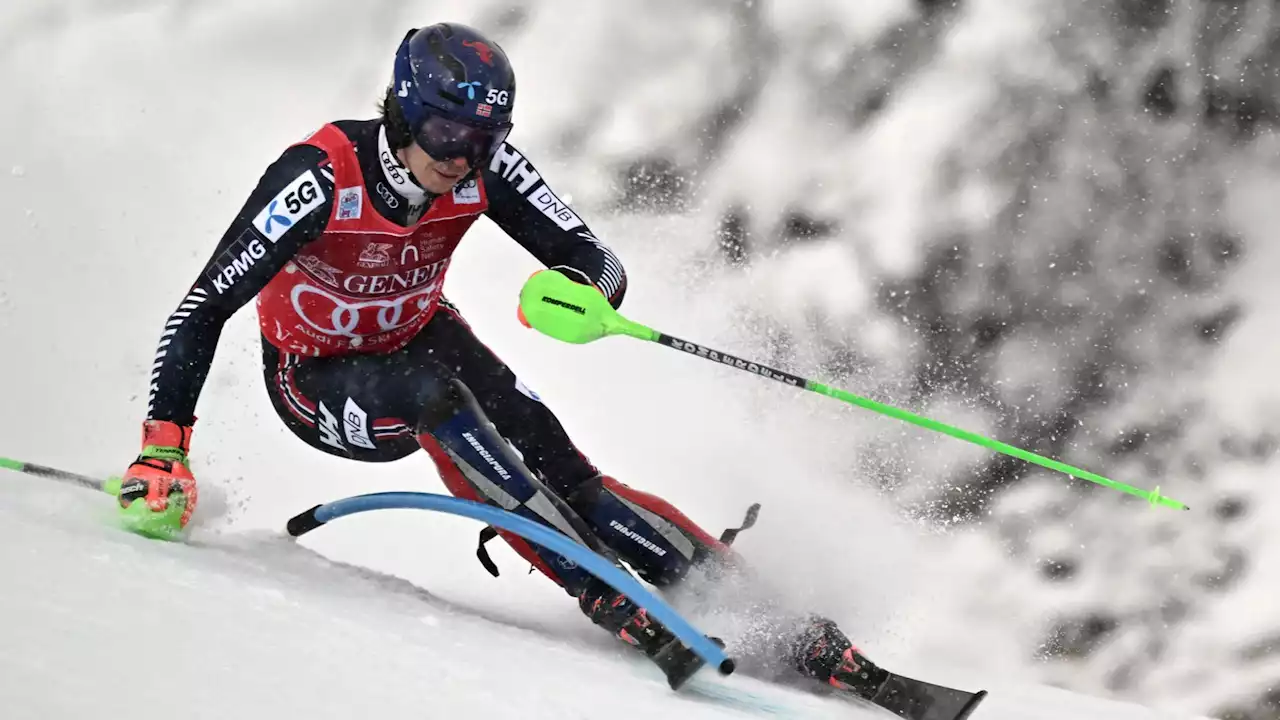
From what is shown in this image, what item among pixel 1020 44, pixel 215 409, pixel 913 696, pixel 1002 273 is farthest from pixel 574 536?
pixel 1020 44

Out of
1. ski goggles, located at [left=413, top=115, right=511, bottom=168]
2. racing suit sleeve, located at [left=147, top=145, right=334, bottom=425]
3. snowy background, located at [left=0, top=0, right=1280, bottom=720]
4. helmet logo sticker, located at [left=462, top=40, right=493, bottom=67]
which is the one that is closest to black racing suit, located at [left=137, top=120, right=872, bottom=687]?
racing suit sleeve, located at [left=147, top=145, right=334, bottom=425]

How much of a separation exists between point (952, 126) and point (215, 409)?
3613 mm

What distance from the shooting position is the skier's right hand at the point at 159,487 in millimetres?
2121

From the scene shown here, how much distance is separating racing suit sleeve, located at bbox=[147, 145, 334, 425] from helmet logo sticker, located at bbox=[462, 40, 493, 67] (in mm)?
385

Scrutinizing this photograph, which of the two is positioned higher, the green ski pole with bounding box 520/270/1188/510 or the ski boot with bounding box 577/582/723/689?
the green ski pole with bounding box 520/270/1188/510

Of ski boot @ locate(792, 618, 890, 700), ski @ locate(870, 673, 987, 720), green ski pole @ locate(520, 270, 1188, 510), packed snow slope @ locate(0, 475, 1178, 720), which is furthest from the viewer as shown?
green ski pole @ locate(520, 270, 1188, 510)

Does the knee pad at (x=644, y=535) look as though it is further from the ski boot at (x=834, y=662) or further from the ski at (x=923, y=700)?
the ski at (x=923, y=700)

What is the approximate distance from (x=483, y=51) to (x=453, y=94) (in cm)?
13

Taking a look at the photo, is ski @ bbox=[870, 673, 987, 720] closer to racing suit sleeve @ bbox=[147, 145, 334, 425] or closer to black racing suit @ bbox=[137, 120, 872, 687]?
black racing suit @ bbox=[137, 120, 872, 687]

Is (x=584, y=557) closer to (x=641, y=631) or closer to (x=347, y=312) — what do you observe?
(x=641, y=631)

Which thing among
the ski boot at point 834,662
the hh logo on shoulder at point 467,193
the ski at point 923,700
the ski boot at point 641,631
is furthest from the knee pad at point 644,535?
the hh logo on shoulder at point 467,193

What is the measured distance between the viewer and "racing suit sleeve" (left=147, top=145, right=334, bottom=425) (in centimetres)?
227

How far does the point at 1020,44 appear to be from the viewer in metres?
5.55

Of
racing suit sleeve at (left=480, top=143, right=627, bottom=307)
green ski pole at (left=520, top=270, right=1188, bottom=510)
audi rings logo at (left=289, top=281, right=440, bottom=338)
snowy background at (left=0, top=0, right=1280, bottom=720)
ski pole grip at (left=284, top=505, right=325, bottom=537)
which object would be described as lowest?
ski pole grip at (left=284, top=505, right=325, bottom=537)
